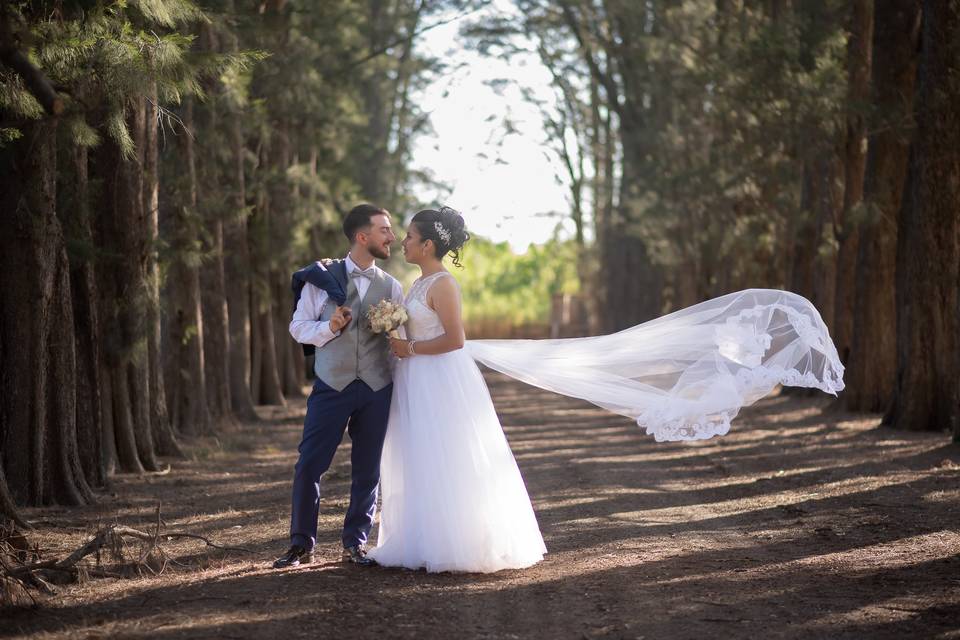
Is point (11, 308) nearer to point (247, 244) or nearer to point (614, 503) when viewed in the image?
point (614, 503)

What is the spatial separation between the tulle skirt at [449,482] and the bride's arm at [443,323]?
15cm

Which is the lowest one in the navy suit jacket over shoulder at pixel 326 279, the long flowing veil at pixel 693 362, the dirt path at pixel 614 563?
the dirt path at pixel 614 563

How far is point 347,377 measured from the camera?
795 centimetres

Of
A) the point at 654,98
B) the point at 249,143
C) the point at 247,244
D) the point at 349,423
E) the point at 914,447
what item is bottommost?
the point at 914,447

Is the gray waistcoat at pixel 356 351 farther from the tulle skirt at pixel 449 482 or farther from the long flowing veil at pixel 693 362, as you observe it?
the long flowing veil at pixel 693 362

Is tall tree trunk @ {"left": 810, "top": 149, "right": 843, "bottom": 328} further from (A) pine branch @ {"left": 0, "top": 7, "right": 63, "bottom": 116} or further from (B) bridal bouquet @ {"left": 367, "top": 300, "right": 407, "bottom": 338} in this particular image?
(A) pine branch @ {"left": 0, "top": 7, "right": 63, "bottom": 116}

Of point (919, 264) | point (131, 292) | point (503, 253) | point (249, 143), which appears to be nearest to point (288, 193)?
point (249, 143)

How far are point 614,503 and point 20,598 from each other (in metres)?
5.97

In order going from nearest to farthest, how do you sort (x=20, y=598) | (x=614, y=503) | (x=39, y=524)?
(x=20, y=598) → (x=39, y=524) → (x=614, y=503)

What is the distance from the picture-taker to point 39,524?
9.98 m

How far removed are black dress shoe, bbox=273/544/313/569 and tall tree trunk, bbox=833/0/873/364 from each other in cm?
1531

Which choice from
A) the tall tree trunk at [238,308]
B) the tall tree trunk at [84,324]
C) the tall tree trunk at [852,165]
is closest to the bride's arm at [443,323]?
the tall tree trunk at [84,324]

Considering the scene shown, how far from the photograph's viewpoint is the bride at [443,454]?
7910 mm

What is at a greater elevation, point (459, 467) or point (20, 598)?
point (459, 467)
